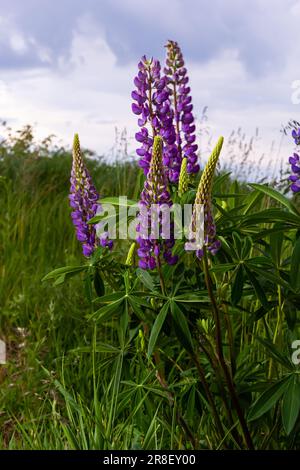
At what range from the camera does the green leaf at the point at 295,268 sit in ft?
7.30

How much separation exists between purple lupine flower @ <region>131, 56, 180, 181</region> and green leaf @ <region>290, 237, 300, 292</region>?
0.52 meters

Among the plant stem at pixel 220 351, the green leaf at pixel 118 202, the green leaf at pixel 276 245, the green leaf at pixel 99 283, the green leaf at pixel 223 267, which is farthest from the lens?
the green leaf at pixel 99 283

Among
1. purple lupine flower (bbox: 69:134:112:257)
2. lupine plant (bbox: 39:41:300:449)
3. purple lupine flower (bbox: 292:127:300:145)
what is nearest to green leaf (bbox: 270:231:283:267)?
lupine plant (bbox: 39:41:300:449)

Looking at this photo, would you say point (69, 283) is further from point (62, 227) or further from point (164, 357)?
point (164, 357)

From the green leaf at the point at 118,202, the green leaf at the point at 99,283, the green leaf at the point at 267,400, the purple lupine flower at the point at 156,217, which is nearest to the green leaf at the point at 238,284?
the purple lupine flower at the point at 156,217

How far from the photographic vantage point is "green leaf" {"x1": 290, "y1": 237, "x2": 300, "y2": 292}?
2.22m

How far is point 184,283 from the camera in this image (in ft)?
8.01

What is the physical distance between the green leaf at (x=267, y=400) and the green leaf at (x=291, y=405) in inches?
1.0

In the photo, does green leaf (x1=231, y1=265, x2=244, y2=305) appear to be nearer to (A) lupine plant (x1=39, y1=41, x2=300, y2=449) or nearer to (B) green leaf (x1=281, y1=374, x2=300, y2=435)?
(A) lupine plant (x1=39, y1=41, x2=300, y2=449)

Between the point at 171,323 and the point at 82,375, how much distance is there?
4.73 feet

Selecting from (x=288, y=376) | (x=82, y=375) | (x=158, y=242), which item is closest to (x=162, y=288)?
(x=158, y=242)

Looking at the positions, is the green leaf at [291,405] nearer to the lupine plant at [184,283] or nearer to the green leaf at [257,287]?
the lupine plant at [184,283]

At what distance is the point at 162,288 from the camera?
226cm

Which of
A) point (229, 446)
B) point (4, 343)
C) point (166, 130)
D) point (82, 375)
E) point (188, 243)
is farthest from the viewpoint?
point (4, 343)
